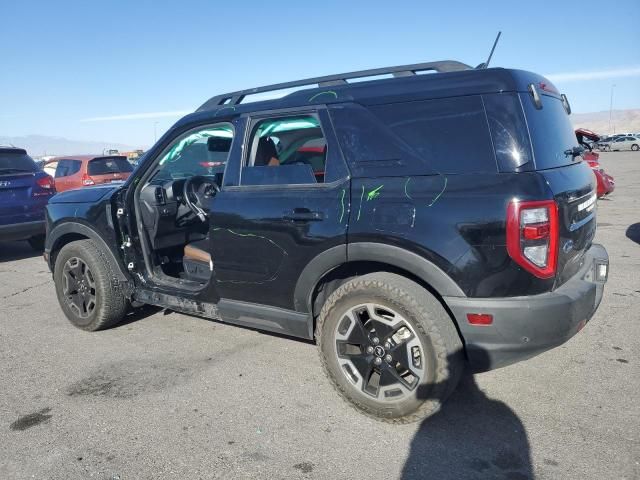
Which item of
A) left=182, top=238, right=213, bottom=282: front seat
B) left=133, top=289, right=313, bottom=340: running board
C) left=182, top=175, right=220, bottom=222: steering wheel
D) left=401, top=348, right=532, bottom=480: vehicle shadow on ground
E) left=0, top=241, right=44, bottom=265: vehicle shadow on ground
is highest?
left=182, top=175, right=220, bottom=222: steering wheel

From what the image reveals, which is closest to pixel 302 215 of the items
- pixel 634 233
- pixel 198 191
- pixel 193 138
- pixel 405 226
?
pixel 405 226

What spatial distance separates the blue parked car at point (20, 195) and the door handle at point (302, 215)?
6.20 meters

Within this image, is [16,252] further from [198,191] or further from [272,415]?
[272,415]

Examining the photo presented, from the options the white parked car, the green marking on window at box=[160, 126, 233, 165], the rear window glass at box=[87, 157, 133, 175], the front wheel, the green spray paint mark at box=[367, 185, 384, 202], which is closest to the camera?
the front wheel

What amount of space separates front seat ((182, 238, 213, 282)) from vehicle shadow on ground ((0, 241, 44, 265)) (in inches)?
211

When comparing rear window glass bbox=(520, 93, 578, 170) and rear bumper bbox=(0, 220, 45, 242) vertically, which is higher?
rear window glass bbox=(520, 93, 578, 170)

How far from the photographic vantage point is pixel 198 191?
180 inches

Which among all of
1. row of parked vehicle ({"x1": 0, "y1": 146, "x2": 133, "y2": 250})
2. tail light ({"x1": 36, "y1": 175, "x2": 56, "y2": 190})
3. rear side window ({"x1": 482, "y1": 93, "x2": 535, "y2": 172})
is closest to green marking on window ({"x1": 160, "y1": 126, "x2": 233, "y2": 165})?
rear side window ({"x1": 482, "y1": 93, "x2": 535, "y2": 172})

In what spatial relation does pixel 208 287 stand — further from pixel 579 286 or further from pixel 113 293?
pixel 579 286

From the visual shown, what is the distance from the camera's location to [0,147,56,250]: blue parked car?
7.36 metres

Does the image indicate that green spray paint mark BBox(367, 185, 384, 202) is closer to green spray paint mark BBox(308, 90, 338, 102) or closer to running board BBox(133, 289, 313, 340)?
green spray paint mark BBox(308, 90, 338, 102)

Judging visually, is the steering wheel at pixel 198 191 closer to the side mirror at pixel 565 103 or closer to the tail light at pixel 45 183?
the side mirror at pixel 565 103

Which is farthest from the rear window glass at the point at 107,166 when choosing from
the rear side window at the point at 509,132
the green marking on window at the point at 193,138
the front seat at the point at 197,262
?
the rear side window at the point at 509,132

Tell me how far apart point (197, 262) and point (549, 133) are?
2959 mm
